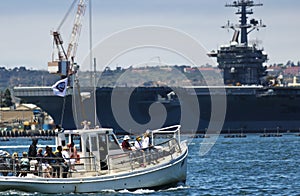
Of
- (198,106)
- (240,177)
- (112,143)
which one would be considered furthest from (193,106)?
(112,143)

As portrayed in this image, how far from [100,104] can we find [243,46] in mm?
32997

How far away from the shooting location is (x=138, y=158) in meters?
27.8

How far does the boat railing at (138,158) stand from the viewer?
27734mm

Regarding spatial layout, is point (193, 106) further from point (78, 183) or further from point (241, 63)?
point (78, 183)

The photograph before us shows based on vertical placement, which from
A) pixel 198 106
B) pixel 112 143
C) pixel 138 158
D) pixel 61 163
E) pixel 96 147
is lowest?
pixel 61 163

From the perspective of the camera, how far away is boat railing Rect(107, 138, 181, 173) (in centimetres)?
2773

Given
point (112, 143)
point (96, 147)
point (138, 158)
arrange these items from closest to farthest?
point (138, 158), point (96, 147), point (112, 143)

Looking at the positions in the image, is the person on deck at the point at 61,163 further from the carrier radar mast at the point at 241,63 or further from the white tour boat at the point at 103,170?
Answer: the carrier radar mast at the point at 241,63

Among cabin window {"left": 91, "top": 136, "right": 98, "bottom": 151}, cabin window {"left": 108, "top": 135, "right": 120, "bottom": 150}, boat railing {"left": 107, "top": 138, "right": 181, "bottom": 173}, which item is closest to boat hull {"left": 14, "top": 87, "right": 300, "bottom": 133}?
boat railing {"left": 107, "top": 138, "right": 181, "bottom": 173}

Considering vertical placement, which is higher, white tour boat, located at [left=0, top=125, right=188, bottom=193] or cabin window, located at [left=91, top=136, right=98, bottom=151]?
cabin window, located at [left=91, top=136, right=98, bottom=151]

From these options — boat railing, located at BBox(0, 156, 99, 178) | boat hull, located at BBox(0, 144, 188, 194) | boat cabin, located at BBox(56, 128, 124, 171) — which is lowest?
boat hull, located at BBox(0, 144, 188, 194)

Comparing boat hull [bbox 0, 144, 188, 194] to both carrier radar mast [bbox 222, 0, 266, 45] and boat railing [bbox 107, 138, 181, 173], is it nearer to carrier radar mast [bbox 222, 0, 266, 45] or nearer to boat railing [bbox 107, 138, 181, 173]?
boat railing [bbox 107, 138, 181, 173]

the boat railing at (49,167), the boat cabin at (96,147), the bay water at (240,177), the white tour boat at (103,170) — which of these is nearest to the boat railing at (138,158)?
the white tour boat at (103,170)

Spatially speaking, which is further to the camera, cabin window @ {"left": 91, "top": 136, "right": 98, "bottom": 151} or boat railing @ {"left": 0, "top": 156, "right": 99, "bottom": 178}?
cabin window @ {"left": 91, "top": 136, "right": 98, "bottom": 151}
